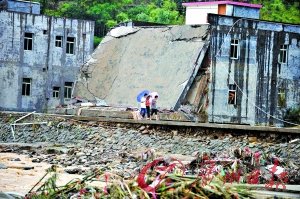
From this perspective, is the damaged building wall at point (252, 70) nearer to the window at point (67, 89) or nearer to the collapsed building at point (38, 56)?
the collapsed building at point (38, 56)

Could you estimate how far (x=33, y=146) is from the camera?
22.4 metres

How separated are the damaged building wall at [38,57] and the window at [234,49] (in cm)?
1228

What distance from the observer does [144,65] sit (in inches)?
1369

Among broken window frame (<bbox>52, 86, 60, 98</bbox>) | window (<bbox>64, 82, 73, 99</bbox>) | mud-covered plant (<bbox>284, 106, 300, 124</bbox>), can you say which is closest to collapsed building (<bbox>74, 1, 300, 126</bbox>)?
mud-covered plant (<bbox>284, 106, 300, 124</bbox>)

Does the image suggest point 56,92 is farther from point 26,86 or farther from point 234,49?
point 234,49

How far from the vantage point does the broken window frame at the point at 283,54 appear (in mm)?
36781

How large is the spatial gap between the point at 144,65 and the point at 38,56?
35.0 ft

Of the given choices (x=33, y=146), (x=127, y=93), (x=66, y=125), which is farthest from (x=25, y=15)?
(x=33, y=146)

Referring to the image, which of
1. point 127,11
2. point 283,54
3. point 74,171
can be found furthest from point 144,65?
point 127,11

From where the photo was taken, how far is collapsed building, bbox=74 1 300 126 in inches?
1315

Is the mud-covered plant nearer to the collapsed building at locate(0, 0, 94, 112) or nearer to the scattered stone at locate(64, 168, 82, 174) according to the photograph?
the collapsed building at locate(0, 0, 94, 112)

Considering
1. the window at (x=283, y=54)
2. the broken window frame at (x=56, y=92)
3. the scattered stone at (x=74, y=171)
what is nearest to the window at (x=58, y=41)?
the broken window frame at (x=56, y=92)

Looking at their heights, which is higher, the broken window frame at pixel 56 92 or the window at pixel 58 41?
the window at pixel 58 41

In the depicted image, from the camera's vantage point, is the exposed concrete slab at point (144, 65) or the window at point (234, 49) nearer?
the exposed concrete slab at point (144, 65)
